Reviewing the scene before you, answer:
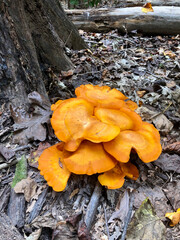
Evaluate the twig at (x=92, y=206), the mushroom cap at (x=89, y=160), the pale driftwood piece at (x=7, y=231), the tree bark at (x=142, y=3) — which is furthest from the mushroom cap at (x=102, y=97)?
the tree bark at (x=142, y=3)

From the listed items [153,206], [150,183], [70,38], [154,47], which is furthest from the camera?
[154,47]

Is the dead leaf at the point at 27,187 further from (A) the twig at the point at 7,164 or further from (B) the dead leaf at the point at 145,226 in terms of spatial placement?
(B) the dead leaf at the point at 145,226

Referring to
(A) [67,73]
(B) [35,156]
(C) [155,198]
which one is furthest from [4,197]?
(A) [67,73]

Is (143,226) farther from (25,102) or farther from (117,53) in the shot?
(117,53)

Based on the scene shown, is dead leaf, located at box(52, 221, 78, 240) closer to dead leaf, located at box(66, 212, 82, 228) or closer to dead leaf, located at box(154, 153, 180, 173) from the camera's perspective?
dead leaf, located at box(66, 212, 82, 228)

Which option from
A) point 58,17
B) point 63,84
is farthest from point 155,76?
point 58,17

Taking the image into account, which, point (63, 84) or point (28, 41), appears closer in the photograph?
point (28, 41)

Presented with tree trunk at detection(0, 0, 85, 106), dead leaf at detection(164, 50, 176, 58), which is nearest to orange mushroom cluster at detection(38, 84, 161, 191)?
tree trunk at detection(0, 0, 85, 106)

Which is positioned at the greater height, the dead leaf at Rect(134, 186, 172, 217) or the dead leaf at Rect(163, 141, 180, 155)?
the dead leaf at Rect(163, 141, 180, 155)
